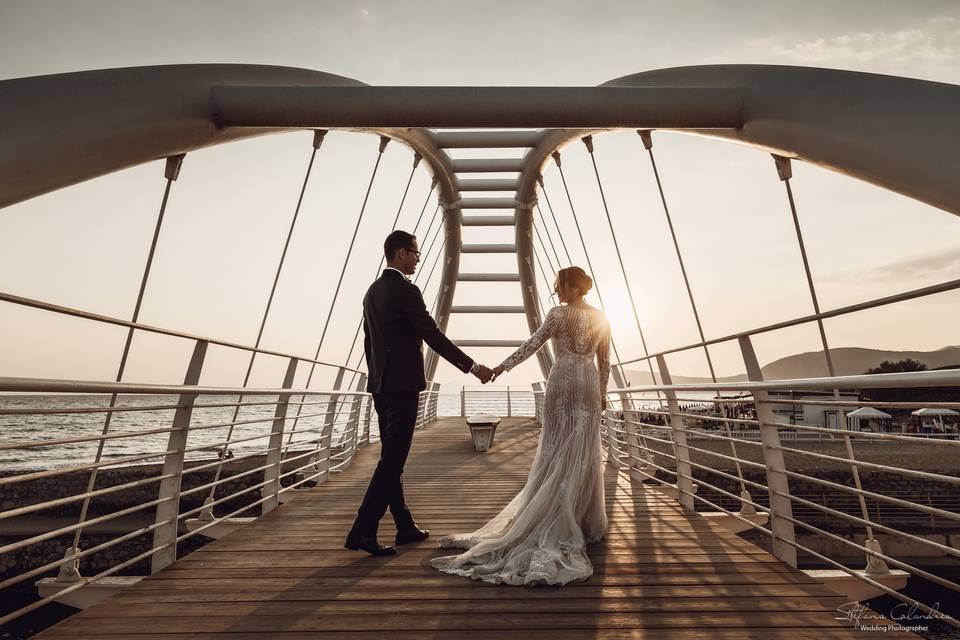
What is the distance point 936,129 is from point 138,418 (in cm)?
5721

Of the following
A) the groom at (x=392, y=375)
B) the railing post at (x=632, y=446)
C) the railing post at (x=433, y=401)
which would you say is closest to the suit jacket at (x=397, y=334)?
the groom at (x=392, y=375)

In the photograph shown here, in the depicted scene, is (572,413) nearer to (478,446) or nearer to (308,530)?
(308,530)

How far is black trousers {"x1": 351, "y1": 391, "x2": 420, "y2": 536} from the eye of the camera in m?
3.12

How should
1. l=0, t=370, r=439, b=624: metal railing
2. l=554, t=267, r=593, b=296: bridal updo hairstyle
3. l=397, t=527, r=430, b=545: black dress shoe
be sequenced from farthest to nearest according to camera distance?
1. l=554, t=267, r=593, b=296: bridal updo hairstyle
2. l=397, t=527, r=430, b=545: black dress shoe
3. l=0, t=370, r=439, b=624: metal railing

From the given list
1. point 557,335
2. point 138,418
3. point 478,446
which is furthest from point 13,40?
point 138,418

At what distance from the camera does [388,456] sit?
3176 millimetres

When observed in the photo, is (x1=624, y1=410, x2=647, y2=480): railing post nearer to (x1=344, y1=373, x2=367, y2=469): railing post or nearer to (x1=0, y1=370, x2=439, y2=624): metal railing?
(x1=0, y1=370, x2=439, y2=624): metal railing

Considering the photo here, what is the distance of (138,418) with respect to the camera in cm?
4928

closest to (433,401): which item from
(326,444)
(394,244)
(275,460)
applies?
(326,444)

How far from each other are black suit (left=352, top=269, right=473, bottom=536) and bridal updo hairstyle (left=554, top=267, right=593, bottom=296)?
0.93 meters

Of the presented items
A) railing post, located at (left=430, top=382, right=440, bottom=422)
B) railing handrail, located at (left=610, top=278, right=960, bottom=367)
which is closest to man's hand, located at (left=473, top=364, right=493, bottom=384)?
railing handrail, located at (left=610, top=278, right=960, bottom=367)

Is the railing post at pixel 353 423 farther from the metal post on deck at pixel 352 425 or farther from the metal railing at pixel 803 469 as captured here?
the metal railing at pixel 803 469

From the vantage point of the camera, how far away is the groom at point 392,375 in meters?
3.14

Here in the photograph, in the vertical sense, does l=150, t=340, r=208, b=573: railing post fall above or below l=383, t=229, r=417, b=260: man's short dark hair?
below
